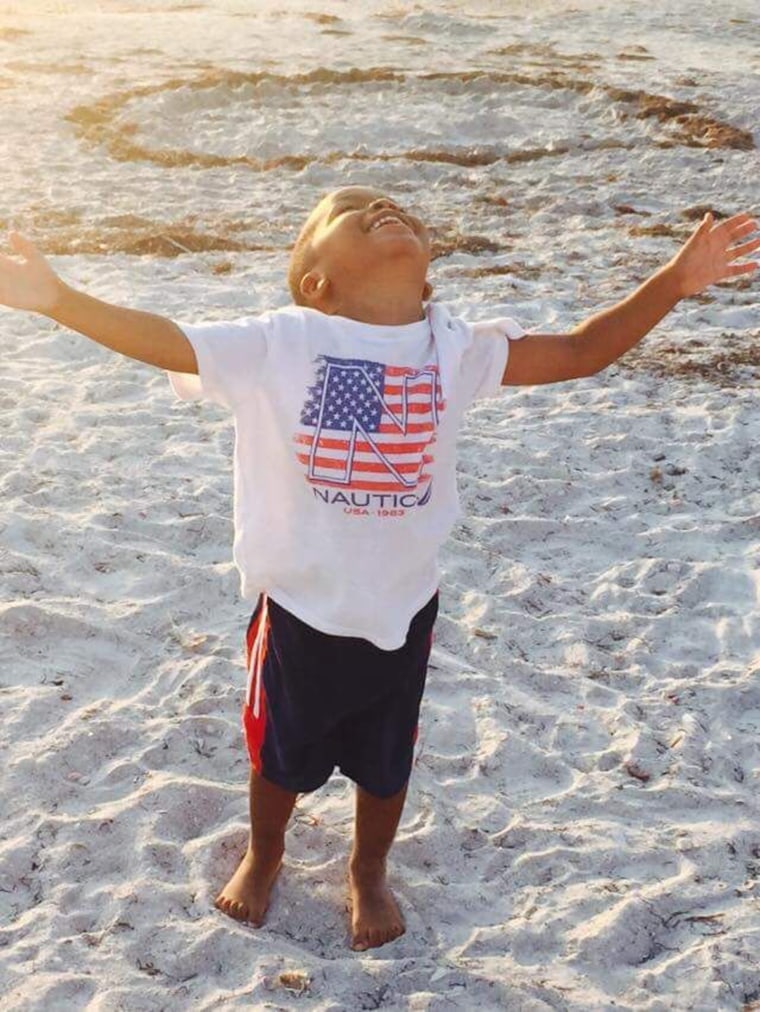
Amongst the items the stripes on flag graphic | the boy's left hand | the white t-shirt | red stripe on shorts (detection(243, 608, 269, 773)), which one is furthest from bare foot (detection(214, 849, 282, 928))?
the boy's left hand

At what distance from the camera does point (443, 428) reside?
2.34 metres

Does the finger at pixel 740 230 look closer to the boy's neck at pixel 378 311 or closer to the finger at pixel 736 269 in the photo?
the finger at pixel 736 269

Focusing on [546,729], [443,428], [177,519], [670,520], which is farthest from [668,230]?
[443,428]

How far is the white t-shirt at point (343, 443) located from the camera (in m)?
2.23

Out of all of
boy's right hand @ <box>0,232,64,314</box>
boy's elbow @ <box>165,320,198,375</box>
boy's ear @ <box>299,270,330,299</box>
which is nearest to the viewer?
boy's right hand @ <box>0,232,64,314</box>

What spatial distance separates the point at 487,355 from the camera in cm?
237

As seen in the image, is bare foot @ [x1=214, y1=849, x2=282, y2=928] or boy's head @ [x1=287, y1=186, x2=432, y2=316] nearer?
boy's head @ [x1=287, y1=186, x2=432, y2=316]

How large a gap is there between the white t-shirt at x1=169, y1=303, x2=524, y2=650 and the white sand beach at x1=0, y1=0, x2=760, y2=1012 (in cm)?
87

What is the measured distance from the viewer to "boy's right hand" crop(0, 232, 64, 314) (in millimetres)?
2074

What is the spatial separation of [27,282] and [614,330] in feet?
3.43

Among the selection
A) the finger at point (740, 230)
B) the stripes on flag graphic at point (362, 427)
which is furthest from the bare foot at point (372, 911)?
the finger at point (740, 230)

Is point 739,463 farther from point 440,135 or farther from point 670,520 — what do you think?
point 440,135

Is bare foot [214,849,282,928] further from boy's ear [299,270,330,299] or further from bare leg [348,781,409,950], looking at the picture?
boy's ear [299,270,330,299]

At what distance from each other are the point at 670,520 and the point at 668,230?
4.02m
